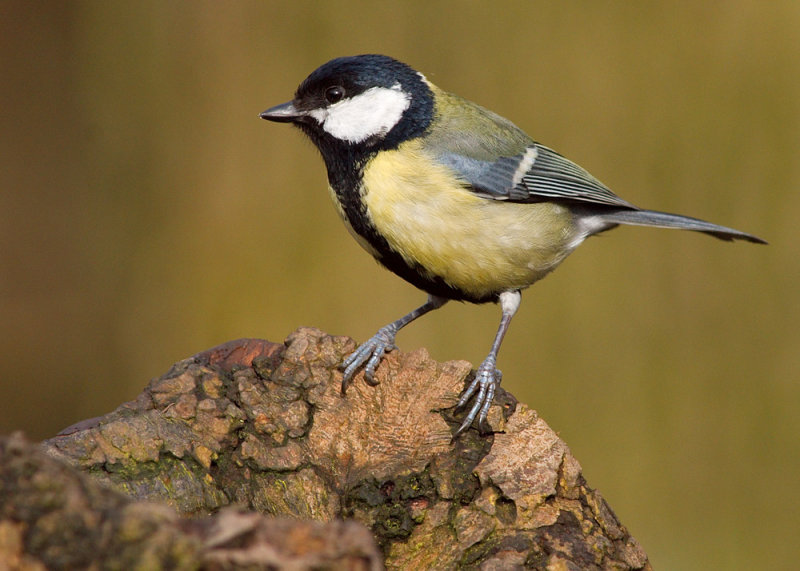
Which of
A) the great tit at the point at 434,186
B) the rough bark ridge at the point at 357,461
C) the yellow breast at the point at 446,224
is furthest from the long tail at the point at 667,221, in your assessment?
the rough bark ridge at the point at 357,461

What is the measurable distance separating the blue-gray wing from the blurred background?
0.65 m

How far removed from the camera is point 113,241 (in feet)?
9.21

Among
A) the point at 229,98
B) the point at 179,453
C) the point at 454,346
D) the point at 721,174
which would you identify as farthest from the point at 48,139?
the point at 721,174

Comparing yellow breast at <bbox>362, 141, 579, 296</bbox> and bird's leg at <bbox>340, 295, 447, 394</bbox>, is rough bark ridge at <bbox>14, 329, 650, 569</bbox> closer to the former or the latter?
bird's leg at <bbox>340, 295, 447, 394</bbox>

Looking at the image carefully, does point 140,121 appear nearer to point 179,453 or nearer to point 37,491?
point 179,453

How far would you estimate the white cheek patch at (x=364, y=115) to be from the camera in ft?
6.10

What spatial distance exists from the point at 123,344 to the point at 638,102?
1988 millimetres

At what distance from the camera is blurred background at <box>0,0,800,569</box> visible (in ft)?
8.74

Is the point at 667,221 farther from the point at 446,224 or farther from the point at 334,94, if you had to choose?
the point at 334,94

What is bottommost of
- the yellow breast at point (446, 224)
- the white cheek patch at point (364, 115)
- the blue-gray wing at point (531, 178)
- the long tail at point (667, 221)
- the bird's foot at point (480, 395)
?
the bird's foot at point (480, 395)

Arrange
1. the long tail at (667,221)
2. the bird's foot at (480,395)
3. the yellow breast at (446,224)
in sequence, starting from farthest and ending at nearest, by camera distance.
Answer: the long tail at (667,221) → the yellow breast at (446,224) → the bird's foot at (480,395)

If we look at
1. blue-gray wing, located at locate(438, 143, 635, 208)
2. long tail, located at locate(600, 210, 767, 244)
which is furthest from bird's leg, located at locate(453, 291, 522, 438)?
long tail, located at locate(600, 210, 767, 244)

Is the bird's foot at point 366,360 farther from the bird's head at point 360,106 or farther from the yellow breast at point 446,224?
the bird's head at point 360,106

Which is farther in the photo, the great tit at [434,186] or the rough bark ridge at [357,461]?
the great tit at [434,186]
